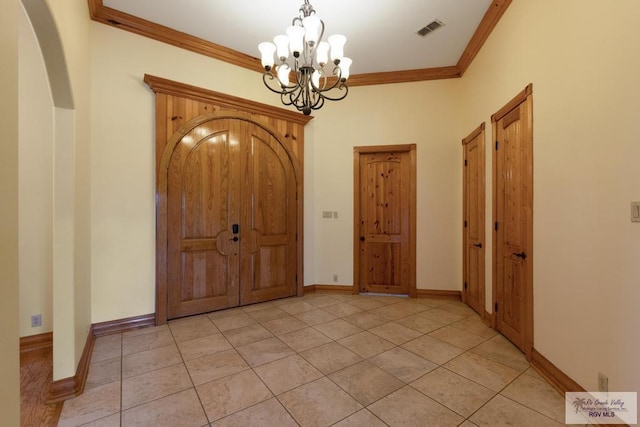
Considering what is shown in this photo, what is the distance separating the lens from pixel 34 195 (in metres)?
2.50

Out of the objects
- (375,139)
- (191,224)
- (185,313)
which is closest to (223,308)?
(185,313)

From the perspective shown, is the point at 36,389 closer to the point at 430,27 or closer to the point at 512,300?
the point at 512,300

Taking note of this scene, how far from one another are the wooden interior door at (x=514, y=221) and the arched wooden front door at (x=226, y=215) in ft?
8.39

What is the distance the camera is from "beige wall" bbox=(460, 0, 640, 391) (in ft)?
4.63

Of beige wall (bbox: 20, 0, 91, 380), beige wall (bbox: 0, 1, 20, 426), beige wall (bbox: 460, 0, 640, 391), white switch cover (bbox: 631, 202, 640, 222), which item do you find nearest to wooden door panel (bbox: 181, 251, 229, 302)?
beige wall (bbox: 20, 0, 91, 380)

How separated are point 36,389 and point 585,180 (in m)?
4.00

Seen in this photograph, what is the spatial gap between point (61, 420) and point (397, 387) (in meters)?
2.14

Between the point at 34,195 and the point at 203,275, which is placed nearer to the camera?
the point at 34,195

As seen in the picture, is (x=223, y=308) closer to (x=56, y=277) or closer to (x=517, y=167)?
(x=56, y=277)

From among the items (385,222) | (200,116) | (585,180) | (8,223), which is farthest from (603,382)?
(200,116)

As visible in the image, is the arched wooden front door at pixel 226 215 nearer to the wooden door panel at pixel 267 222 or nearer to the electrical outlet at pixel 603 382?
the wooden door panel at pixel 267 222

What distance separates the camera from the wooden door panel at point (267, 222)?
3.57 metres

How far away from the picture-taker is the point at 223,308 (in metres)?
3.40
